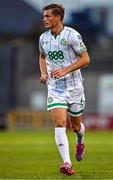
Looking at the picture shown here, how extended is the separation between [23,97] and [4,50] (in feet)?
11.6

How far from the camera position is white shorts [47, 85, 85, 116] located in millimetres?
14281

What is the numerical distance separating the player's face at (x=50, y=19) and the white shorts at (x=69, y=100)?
1.03 m

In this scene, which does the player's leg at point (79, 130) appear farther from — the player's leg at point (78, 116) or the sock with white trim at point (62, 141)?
the sock with white trim at point (62, 141)

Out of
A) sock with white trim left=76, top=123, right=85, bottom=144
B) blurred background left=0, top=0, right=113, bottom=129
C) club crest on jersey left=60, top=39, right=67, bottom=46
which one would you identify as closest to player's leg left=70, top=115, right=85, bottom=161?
sock with white trim left=76, top=123, right=85, bottom=144

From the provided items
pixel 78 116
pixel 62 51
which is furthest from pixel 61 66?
pixel 78 116

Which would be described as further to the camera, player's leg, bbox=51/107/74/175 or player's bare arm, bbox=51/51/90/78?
player's bare arm, bbox=51/51/90/78

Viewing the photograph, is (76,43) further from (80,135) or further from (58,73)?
(80,135)

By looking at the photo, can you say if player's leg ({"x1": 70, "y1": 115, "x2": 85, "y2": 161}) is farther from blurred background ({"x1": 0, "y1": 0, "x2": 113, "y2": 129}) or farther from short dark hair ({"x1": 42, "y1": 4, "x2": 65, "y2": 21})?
blurred background ({"x1": 0, "y1": 0, "x2": 113, "y2": 129})

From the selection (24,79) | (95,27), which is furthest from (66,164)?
(95,27)

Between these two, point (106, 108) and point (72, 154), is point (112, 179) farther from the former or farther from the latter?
point (106, 108)

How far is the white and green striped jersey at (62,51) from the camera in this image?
1438cm

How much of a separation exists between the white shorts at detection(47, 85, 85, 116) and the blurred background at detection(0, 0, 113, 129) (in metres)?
34.5

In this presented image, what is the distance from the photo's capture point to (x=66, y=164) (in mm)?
13828

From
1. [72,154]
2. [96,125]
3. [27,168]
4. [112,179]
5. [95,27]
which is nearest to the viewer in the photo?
[112,179]
